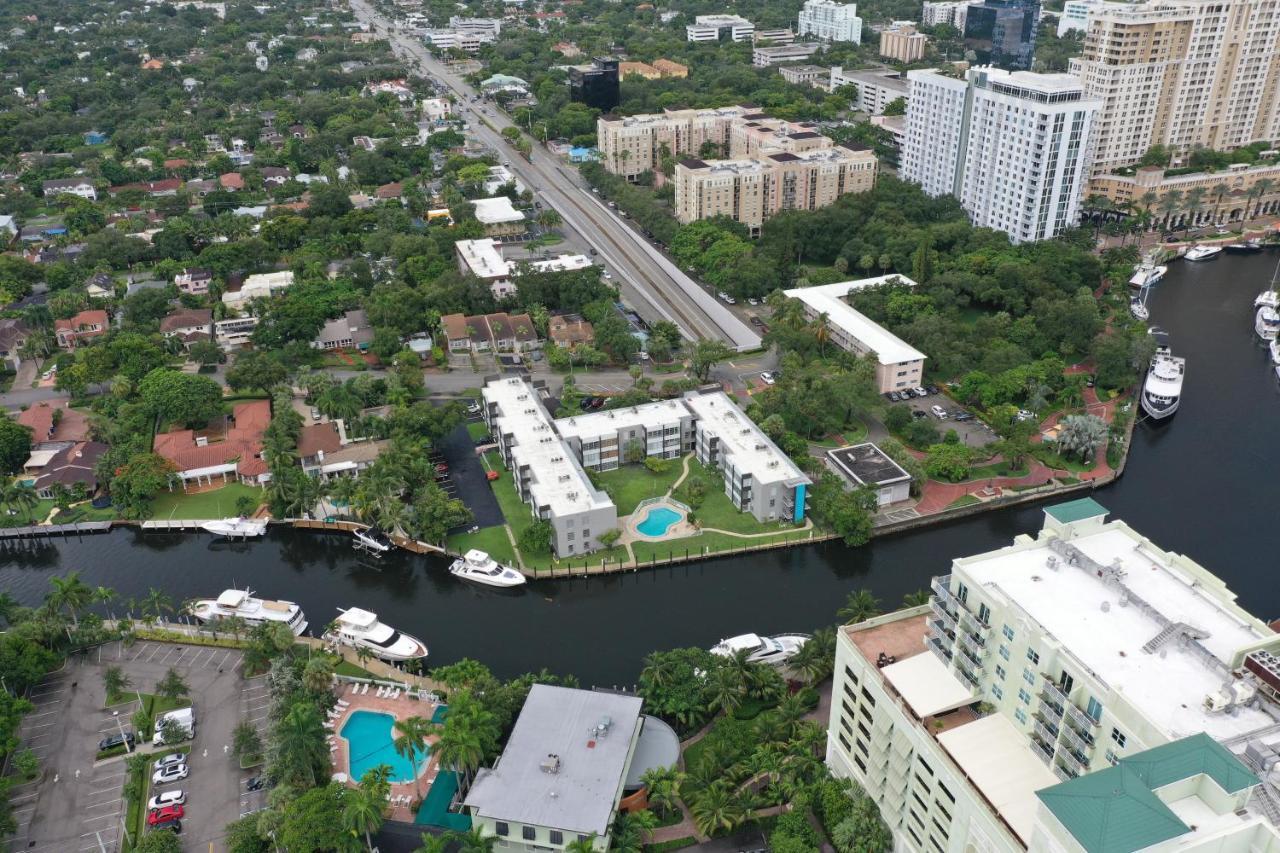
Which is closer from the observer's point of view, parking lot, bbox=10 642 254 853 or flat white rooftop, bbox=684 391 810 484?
parking lot, bbox=10 642 254 853

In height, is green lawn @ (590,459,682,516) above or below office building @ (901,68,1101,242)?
below

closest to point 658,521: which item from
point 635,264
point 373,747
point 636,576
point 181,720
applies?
point 636,576

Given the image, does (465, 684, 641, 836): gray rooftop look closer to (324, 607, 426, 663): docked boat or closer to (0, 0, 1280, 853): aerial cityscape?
(0, 0, 1280, 853): aerial cityscape

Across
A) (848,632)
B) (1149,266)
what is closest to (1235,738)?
(848,632)

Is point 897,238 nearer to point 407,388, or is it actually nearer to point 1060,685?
point 407,388

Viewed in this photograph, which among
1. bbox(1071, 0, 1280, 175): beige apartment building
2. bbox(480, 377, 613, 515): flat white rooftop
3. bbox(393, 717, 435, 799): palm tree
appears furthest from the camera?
bbox(1071, 0, 1280, 175): beige apartment building

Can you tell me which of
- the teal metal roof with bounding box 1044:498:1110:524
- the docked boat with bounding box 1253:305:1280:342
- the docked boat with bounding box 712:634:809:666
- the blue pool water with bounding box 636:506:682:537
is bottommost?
the blue pool water with bounding box 636:506:682:537

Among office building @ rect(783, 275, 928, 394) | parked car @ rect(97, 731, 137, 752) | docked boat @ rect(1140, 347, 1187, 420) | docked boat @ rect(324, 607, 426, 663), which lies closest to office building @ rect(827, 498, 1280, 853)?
docked boat @ rect(324, 607, 426, 663)
